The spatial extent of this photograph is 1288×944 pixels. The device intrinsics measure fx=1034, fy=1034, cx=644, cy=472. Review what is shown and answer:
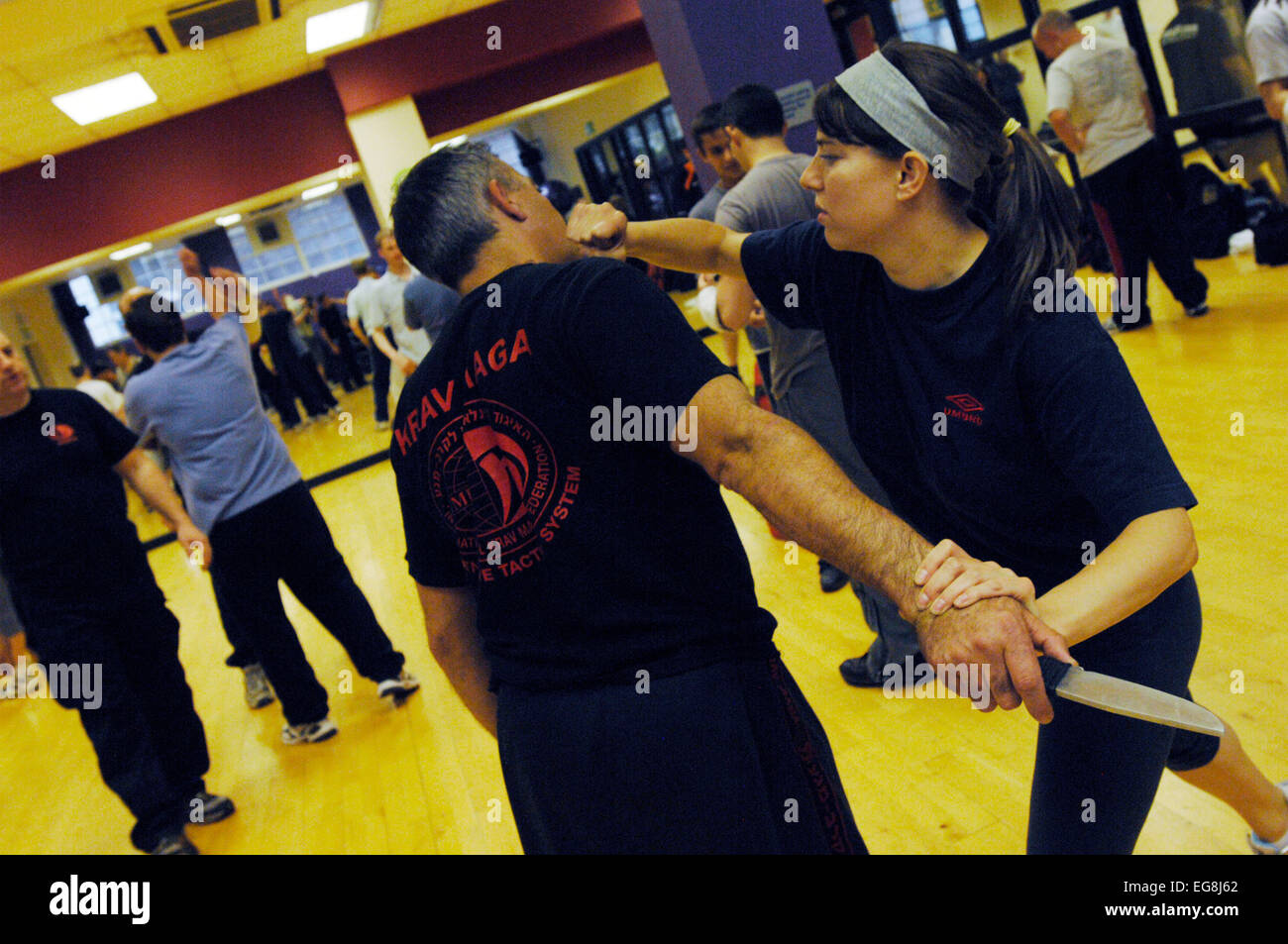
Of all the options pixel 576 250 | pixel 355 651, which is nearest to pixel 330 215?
pixel 355 651

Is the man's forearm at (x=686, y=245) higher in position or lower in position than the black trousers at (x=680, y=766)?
higher

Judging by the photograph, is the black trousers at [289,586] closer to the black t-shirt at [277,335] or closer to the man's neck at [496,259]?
the man's neck at [496,259]

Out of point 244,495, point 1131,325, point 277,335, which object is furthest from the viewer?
point 277,335

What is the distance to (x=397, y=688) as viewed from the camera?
3.95 m

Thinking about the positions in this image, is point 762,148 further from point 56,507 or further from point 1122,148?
point 1122,148

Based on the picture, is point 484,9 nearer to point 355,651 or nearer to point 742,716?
point 355,651

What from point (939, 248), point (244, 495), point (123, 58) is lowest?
point (244, 495)

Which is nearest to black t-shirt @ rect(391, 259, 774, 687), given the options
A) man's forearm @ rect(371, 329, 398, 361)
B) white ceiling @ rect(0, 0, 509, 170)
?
man's forearm @ rect(371, 329, 398, 361)

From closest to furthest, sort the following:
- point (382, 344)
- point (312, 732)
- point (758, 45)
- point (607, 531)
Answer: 1. point (607, 531)
2. point (312, 732)
3. point (758, 45)
4. point (382, 344)

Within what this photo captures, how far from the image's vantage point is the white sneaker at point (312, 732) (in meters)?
3.81

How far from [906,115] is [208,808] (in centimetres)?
316

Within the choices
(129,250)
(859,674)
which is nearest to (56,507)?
(859,674)

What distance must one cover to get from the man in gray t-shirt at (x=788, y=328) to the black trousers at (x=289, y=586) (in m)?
1.74

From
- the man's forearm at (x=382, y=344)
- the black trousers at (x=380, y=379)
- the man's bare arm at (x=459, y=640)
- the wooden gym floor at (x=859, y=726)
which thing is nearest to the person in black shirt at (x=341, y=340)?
the black trousers at (x=380, y=379)
